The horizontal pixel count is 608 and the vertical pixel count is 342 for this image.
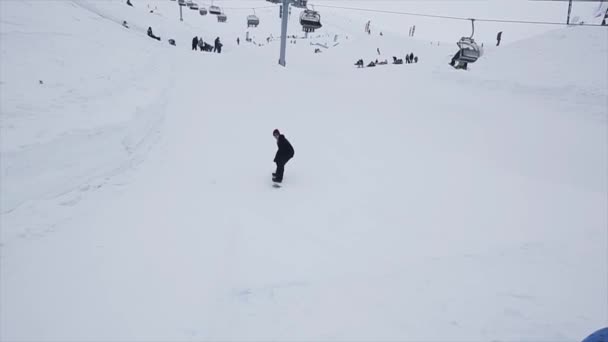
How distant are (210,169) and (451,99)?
46.5ft

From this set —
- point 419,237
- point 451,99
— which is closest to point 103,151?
point 419,237

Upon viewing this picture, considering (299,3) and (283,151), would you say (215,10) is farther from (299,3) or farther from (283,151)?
(283,151)

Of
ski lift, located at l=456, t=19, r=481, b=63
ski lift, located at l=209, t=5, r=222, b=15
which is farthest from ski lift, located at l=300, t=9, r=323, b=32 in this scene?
ski lift, located at l=209, t=5, r=222, b=15

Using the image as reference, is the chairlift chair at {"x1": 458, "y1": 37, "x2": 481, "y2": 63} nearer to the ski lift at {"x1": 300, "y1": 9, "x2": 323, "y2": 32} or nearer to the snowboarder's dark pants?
the ski lift at {"x1": 300, "y1": 9, "x2": 323, "y2": 32}

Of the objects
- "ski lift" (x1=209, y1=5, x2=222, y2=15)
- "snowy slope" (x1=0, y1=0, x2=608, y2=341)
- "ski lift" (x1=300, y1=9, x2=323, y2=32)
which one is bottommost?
"snowy slope" (x1=0, y1=0, x2=608, y2=341)

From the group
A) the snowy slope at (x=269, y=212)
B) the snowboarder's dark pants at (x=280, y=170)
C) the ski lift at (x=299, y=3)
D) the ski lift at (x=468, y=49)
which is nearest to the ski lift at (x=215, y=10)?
the ski lift at (x=299, y=3)

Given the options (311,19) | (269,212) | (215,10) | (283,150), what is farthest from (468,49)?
(215,10)

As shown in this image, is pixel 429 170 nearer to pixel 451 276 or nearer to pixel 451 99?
pixel 451 276

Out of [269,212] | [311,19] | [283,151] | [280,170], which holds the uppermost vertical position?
[311,19]

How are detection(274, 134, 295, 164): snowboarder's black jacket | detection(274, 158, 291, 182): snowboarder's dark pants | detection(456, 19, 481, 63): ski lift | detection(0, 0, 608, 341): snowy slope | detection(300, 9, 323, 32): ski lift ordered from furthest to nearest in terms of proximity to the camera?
detection(300, 9, 323, 32): ski lift
detection(456, 19, 481, 63): ski lift
detection(274, 158, 291, 182): snowboarder's dark pants
detection(274, 134, 295, 164): snowboarder's black jacket
detection(0, 0, 608, 341): snowy slope

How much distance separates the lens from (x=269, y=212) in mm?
6480

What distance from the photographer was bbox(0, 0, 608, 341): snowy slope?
12.9 feet

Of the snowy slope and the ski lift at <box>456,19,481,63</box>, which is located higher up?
the ski lift at <box>456,19,481,63</box>

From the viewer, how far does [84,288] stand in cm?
404
